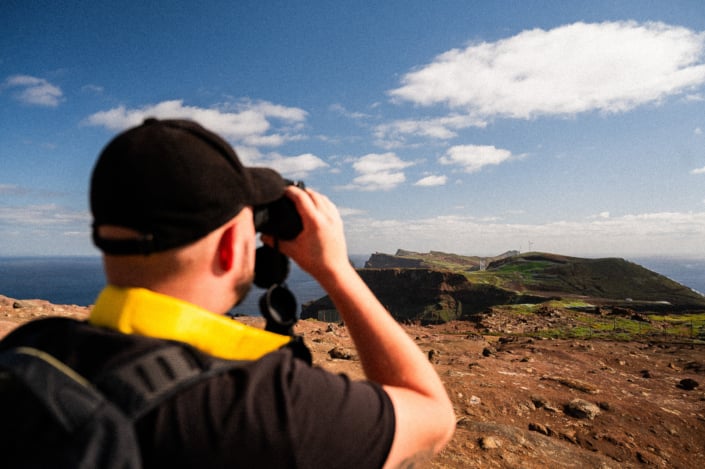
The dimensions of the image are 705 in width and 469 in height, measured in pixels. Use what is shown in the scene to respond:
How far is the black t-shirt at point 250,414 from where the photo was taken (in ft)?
3.51

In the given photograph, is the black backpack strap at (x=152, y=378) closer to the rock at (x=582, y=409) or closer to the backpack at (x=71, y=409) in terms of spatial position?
the backpack at (x=71, y=409)

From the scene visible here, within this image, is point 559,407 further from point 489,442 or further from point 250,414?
point 250,414

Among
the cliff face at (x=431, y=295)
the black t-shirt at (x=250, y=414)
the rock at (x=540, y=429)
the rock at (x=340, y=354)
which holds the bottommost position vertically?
the cliff face at (x=431, y=295)

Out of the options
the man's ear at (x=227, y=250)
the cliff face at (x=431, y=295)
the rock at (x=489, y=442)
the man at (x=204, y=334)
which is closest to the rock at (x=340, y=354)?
the rock at (x=489, y=442)

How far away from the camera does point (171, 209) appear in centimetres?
123

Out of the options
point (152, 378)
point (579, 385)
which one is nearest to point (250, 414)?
point (152, 378)

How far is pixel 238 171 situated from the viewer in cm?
139

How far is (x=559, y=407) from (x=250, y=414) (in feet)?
27.8

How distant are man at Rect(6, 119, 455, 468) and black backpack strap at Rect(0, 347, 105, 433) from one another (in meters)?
0.05

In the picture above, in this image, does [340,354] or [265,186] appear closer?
[265,186]

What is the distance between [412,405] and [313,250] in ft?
2.29

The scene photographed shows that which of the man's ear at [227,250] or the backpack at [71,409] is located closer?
the backpack at [71,409]

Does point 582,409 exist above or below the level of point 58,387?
below

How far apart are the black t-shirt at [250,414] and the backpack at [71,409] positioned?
0.05 m
